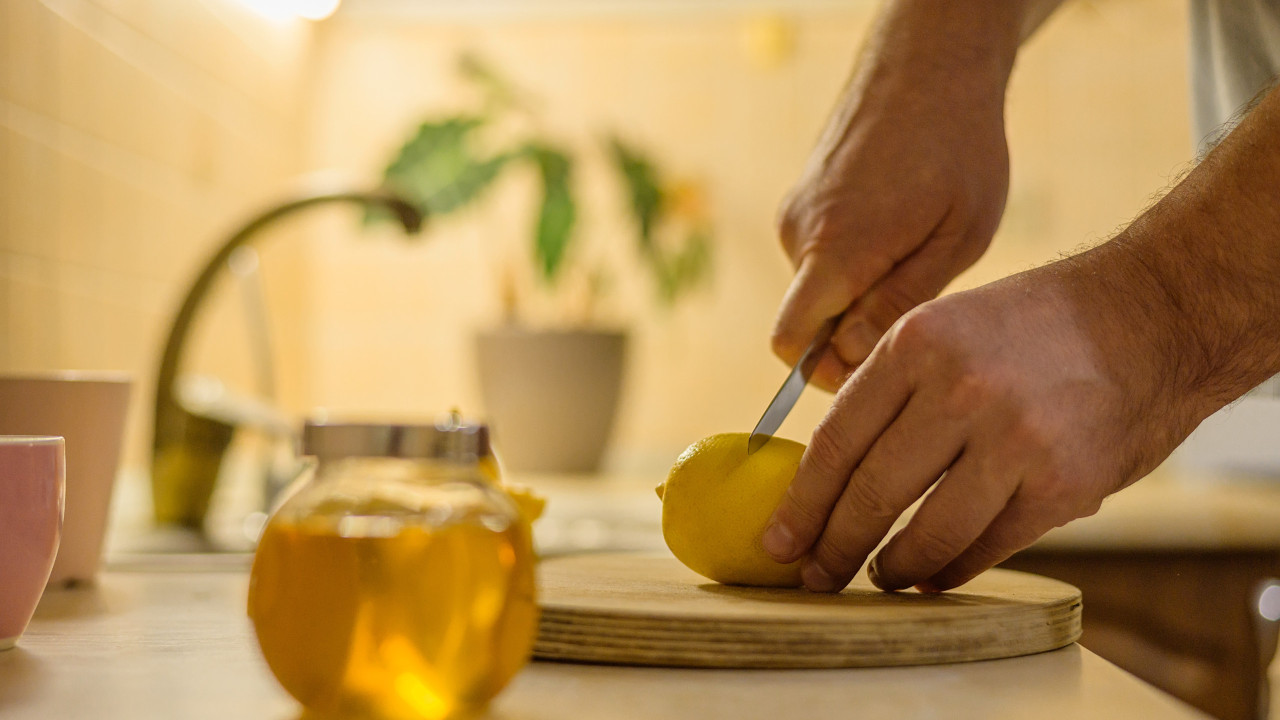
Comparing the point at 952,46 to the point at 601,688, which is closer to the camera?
the point at 601,688

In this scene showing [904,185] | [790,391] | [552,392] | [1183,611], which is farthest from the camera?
[552,392]

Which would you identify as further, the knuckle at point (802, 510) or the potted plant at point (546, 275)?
the potted plant at point (546, 275)

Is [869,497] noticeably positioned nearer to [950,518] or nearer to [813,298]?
[950,518]

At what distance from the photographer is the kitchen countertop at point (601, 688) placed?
42 cm

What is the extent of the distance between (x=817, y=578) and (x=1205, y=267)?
0.82 feet

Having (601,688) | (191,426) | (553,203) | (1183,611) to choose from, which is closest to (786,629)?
(601,688)

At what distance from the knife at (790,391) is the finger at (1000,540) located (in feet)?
0.40

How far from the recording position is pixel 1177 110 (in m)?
2.37

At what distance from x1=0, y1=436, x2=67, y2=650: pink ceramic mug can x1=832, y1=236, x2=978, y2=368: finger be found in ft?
1.68

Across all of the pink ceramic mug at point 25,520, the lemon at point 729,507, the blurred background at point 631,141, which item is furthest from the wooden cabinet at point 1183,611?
the pink ceramic mug at point 25,520

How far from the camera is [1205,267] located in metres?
0.54

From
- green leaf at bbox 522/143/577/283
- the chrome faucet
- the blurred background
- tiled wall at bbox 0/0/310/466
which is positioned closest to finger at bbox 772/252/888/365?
the chrome faucet

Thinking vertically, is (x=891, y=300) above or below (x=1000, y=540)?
above

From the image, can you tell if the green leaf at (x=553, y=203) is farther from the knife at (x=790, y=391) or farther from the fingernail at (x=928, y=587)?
the fingernail at (x=928, y=587)
